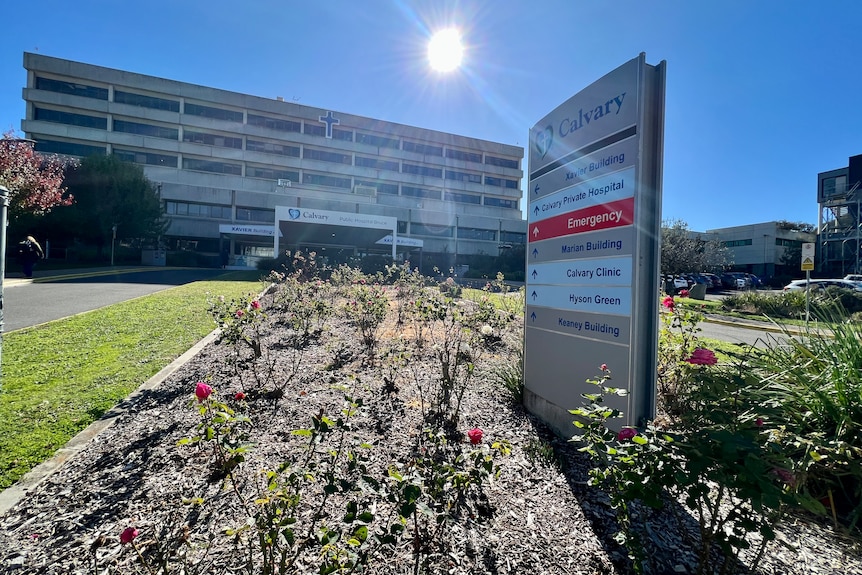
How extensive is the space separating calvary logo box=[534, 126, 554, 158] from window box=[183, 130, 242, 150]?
51.8 m

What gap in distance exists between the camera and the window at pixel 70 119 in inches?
1609

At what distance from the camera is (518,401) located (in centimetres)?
399

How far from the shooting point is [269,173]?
157ft

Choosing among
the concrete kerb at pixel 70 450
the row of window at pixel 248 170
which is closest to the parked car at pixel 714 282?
the row of window at pixel 248 170

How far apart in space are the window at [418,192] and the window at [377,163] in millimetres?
2993

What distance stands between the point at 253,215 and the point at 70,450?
43092 mm

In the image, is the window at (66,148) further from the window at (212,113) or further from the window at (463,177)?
the window at (463,177)

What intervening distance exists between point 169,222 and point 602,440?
1760 inches

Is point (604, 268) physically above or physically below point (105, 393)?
above

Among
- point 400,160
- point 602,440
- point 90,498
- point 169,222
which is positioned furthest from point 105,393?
point 400,160

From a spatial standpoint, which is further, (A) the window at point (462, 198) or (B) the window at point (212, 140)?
(A) the window at point (462, 198)

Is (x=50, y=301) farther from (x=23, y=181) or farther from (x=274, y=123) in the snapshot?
(x=274, y=123)

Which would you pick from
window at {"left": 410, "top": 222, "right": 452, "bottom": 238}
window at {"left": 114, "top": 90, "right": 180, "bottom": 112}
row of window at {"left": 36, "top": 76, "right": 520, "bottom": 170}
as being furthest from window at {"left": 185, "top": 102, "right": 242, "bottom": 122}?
window at {"left": 410, "top": 222, "right": 452, "bottom": 238}

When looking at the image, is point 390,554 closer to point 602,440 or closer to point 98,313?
point 602,440
